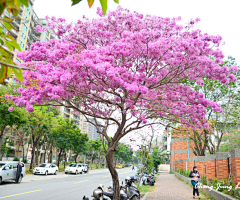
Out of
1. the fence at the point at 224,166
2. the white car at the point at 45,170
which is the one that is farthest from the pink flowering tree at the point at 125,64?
the white car at the point at 45,170

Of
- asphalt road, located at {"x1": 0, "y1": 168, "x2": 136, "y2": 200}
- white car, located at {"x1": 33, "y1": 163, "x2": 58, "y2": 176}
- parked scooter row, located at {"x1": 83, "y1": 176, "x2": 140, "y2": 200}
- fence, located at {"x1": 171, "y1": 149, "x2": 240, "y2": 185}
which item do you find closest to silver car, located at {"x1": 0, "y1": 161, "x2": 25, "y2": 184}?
asphalt road, located at {"x1": 0, "y1": 168, "x2": 136, "y2": 200}

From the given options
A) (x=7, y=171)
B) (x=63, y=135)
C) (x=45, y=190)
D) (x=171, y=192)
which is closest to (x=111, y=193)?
(x=171, y=192)

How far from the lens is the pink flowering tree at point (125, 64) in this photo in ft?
20.8

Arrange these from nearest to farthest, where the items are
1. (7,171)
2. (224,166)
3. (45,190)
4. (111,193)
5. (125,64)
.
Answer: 1. (125,64)
2. (111,193)
3. (224,166)
4. (45,190)
5. (7,171)

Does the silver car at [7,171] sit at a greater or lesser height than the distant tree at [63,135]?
lesser

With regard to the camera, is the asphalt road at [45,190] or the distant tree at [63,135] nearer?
the asphalt road at [45,190]

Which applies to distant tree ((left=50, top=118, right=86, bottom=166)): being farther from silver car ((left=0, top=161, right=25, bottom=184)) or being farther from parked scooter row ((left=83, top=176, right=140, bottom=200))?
parked scooter row ((left=83, top=176, right=140, bottom=200))

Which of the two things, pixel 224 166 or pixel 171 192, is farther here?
pixel 171 192

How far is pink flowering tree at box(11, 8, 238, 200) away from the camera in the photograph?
20.8ft

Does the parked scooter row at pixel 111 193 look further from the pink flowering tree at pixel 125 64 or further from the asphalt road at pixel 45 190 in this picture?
the asphalt road at pixel 45 190

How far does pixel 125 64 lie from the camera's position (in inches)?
275

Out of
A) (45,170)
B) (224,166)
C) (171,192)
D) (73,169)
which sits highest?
(224,166)

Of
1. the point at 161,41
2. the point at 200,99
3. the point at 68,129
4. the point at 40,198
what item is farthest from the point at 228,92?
the point at 68,129

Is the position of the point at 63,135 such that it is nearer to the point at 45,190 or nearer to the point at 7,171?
the point at 7,171
